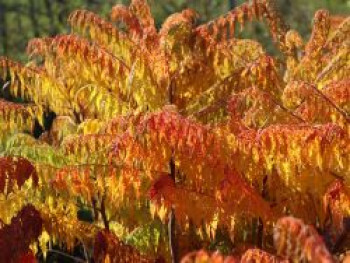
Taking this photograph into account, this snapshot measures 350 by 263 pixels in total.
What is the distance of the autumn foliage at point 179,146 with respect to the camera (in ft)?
14.8

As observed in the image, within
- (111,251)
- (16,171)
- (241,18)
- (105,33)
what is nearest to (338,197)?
(111,251)

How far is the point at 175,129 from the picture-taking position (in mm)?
4262

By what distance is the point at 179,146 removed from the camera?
435cm

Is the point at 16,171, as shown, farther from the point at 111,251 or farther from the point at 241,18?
the point at 241,18

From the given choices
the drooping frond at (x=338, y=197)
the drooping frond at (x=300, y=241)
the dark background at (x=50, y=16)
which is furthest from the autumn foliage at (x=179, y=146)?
the dark background at (x=50, y=16)

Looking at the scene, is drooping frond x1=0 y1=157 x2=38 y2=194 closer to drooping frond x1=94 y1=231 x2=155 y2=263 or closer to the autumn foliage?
the autumn foliage

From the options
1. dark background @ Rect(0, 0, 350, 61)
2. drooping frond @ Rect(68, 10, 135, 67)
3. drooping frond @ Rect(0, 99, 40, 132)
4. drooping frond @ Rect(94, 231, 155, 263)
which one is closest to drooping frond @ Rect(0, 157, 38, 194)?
drooping frond @ Rect(94, 231, 155, 263)

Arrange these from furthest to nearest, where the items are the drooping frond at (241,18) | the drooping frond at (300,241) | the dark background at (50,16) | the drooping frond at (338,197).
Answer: the dark background at (50,16) < the drooping frond at (241,18) < the drooping frond at (338,197) < the drooping frond at (300,241)

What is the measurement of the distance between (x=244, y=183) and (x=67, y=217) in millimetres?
1400

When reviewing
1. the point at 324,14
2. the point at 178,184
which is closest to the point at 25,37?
the point at 324,14

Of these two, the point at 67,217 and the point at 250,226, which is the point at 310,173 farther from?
the point at 67,217

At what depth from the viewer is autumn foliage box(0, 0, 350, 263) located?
177 inches

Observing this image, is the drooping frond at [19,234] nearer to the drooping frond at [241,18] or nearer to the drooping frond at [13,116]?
the drooping frond at [13,116]

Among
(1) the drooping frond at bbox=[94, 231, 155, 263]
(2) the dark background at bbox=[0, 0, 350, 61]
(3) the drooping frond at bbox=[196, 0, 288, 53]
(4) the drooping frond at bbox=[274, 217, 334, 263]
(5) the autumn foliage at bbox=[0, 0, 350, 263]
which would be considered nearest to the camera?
(4) the drooping frond at bbox=[274, 217, 334, 263]
